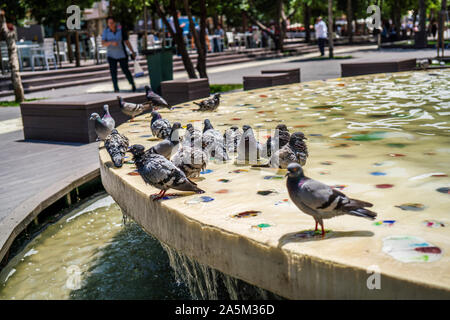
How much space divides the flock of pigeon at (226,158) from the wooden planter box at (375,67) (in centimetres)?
Result: 845

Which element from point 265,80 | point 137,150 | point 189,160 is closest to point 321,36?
point 265,80

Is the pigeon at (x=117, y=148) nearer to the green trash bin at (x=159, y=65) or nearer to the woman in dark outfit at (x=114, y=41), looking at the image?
the woman in dark outfit at (x=114, y=41)

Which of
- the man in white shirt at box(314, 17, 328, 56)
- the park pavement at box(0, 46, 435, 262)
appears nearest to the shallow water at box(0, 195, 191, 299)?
the park pavement at box(0, 46, 435, 262)

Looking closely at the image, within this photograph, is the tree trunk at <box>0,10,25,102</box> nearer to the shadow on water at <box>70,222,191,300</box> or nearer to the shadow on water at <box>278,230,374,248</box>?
the shadow on water at <box>70,222,191,300</box>

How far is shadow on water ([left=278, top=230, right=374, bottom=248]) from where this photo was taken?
293 cm

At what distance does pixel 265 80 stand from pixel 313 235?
974 cm

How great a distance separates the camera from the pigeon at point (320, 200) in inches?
106

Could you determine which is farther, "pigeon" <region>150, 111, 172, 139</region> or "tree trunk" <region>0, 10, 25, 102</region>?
"tree trunk" <region>0, 10, 25, 102</region>

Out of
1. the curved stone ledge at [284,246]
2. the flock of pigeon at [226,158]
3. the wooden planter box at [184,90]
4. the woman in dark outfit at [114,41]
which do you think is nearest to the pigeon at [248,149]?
the flock of pigeon at [226,158]

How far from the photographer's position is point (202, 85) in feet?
40.1

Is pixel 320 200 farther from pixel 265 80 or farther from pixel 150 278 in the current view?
pixel 265 80

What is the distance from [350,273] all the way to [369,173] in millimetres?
1948

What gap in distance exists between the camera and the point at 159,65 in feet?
49.0

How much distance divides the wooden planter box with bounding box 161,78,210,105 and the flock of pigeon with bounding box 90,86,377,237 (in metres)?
5.40
